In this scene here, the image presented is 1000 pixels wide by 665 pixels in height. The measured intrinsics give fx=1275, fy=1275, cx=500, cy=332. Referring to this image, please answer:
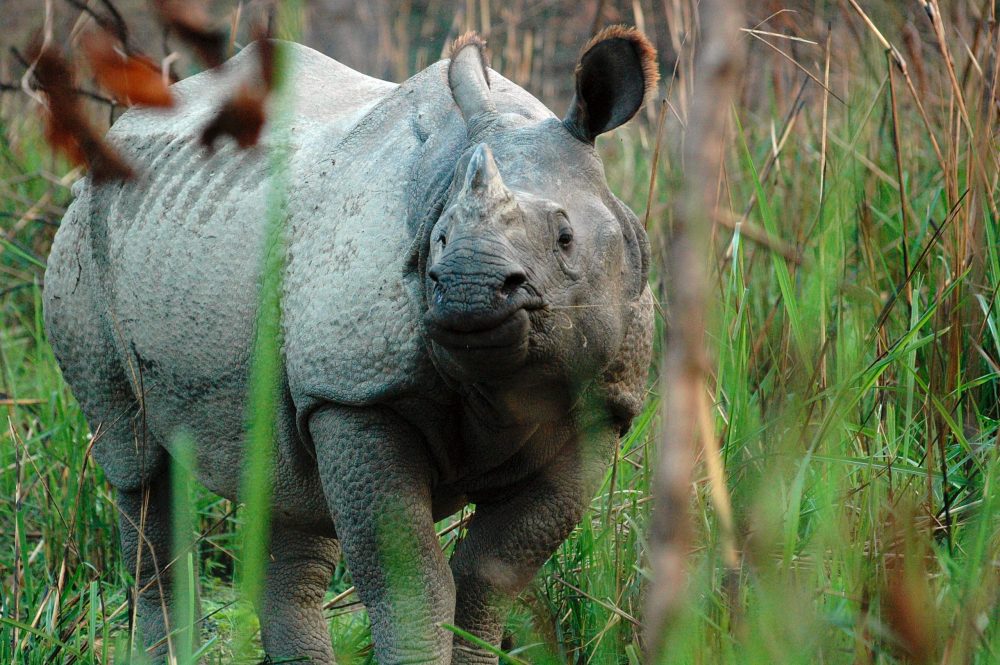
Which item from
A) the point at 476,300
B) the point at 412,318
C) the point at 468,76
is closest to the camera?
the point at 476,300

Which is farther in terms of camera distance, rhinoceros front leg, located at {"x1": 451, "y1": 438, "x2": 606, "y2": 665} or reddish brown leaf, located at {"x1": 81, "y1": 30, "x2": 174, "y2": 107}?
rhinoceros front leg, located at {"x1": 451, "y1": 438, "x2": 606, "y2": 665}

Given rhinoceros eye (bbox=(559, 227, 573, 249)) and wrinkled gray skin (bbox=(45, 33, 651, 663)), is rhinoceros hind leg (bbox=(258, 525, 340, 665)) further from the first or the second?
rhinoceros eye (bbox=(559, 227, 573, 249))

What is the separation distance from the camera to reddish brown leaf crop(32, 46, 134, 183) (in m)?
1.32

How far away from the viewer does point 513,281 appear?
2.20 metres

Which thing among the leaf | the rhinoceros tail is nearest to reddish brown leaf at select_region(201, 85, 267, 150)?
the leaf

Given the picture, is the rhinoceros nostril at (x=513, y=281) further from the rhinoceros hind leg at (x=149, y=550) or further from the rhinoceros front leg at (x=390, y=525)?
the rhinoceros hind leg at (x=149, y=550)

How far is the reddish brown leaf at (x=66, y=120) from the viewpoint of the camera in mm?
1323

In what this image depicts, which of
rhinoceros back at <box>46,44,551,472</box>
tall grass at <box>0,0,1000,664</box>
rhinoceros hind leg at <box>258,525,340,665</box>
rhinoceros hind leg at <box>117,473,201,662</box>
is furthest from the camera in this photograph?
rhinoceros hind leg at <box>117,473,201,662</box>

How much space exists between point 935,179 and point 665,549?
11.7ft

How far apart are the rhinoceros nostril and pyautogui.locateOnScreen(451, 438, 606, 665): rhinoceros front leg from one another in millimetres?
736

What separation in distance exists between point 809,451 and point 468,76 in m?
1.06

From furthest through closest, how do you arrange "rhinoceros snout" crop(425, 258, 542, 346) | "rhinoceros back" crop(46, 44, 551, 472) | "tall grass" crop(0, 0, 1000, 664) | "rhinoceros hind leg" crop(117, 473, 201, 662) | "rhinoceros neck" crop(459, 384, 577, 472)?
1. "rhinoceros hind leg" crop(117, 473, 201, 662)
2. "rhinoceros back" crop(46, 44, 551, 472)
3. "rhinoceros neck" crop(459, 384, 577, 472)
4. "rhinoceros snout" crop(425, 258, 542, 346)
5. "tall grass" crop(0, 0, 1000, 664)

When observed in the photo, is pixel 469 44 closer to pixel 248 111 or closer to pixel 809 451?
pixel 809 451

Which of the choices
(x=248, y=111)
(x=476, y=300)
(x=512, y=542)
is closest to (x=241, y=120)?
(x=248, y=111)
